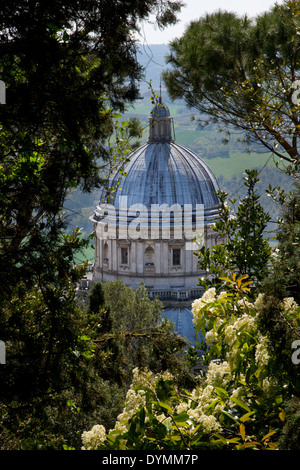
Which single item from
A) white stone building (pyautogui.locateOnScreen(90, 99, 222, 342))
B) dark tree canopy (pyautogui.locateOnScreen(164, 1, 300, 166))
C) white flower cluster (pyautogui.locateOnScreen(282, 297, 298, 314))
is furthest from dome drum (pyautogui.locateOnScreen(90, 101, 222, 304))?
white flower cluster (pyautogui.locateOnScreen(282, 297, 298, 314))

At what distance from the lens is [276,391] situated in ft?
12.8

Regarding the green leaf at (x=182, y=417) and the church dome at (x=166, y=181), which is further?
the church dome at (x=166, y=181)

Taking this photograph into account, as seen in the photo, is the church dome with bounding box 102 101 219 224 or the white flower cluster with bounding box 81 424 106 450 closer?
the white flower cluster with bounding box 81 424 106 450

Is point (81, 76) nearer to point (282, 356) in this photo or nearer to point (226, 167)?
point (282, 356)

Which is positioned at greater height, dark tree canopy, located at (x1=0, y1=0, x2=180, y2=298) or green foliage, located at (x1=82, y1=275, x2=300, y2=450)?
dark tree canopy, located at (x1=0, y1=0, x2=180, y2=298)

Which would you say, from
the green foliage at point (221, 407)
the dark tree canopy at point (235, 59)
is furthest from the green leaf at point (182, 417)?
the dark tree canopy at point (235, 59)

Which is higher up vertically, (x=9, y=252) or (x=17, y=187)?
(x=17, y=187)

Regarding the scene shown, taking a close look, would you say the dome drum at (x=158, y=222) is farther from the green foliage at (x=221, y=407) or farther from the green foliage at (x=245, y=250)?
the green foliage at (x=221, y=407)

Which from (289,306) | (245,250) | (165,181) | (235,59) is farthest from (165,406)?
(165,181)

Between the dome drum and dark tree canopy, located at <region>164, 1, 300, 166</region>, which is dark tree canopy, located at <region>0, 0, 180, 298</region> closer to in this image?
dark tree canopy, located at <region>164, 1, 300, 166</region>

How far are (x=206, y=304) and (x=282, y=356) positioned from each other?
35.0 inches

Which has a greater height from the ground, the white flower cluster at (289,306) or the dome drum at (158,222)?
the dome drum at (158,222)

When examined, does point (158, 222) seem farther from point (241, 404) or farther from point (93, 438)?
point (93, 438)
